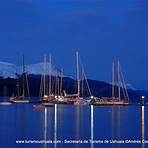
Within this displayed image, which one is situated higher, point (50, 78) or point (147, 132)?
point (50, 78)

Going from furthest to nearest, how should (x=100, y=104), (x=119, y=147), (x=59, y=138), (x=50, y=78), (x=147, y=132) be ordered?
(x=100, y=104) → (x=50, y=78) → (x=147, y=132) → (x=59, y=138) → (x=119, y=147)

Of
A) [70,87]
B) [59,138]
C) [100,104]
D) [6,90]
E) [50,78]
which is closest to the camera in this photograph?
[59,138]

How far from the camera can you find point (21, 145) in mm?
33312

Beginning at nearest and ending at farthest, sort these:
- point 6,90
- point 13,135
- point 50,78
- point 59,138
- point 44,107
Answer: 1. point 59,138
2. point 13,135
3. point 44,107
4. point 50,78
5. point 6,90

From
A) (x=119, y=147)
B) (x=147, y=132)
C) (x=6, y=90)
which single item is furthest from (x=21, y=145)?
(x=6, y=90)

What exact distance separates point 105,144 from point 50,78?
61.3m

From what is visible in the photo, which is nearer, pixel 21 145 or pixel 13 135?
pixel 21 145

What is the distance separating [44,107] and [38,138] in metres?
49.7

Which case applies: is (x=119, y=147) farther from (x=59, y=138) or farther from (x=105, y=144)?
(x=59, y=138)

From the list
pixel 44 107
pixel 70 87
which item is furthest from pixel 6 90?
pixel 44 107

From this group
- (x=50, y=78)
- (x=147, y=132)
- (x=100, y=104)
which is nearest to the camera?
(x=147, y=132)

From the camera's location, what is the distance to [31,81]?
171625 mm

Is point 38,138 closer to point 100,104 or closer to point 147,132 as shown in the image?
point 147,132

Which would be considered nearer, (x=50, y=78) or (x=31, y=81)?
(x=50, y=78)
